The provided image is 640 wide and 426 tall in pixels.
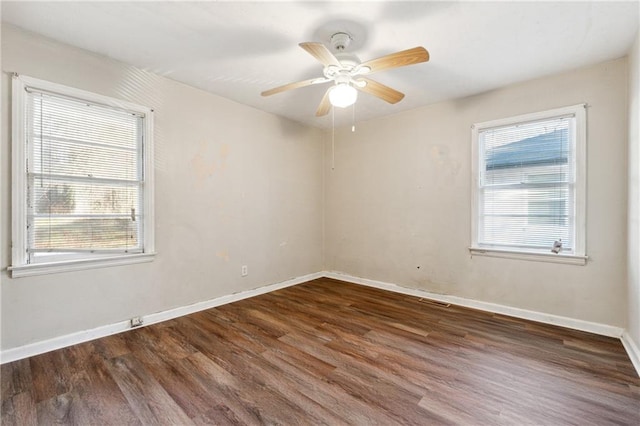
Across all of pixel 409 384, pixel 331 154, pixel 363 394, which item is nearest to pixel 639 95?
pixel 409 384

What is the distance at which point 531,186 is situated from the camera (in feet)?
9.96

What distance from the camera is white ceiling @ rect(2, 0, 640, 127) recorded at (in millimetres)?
1932

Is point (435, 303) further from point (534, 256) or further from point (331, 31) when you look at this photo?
point (331, 31)

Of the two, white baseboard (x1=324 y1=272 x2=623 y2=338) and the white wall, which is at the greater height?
the white wall

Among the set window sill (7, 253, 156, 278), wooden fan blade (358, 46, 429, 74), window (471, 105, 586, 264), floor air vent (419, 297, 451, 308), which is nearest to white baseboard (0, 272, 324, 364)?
window sill (7, 253, 156, 278)

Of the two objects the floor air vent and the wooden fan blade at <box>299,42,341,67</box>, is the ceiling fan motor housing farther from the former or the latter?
the floor air vent

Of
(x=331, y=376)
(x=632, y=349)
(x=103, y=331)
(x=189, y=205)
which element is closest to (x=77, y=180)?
(x=189, y=205)

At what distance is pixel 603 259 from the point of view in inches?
104

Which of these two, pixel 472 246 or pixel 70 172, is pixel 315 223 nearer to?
pixel 472 246

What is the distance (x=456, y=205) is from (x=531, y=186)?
778 mm

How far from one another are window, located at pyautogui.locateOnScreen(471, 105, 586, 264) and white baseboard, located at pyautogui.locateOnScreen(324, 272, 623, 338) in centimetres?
59

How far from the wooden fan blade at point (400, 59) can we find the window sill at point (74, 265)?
8.93ft

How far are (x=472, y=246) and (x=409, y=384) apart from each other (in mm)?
2083

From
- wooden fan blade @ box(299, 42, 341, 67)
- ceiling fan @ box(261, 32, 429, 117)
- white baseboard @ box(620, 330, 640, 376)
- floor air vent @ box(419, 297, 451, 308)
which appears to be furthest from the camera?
floor air vent @ box(419, 297, 451, 308)
